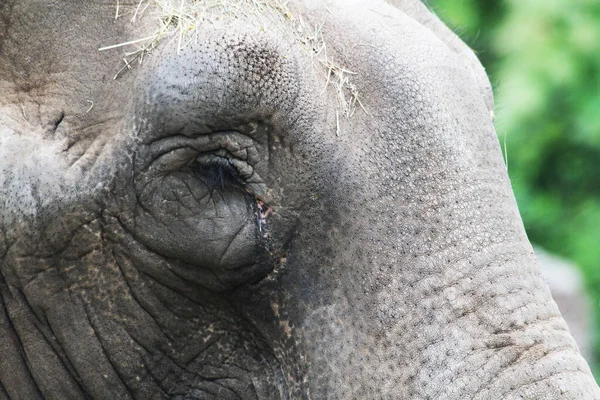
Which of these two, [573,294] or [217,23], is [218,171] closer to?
[217,23]

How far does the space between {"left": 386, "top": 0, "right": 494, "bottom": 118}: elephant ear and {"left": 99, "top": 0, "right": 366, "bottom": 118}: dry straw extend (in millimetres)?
476

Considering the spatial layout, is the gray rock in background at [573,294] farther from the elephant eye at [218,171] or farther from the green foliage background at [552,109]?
the elephant eye at [218,171]

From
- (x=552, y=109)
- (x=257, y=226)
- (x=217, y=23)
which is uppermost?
(x=217, y=23)

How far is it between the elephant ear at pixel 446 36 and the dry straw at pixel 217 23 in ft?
1.56

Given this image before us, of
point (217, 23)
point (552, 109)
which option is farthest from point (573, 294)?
point (217, 23)

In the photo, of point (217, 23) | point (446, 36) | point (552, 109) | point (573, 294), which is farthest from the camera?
point (552, 109)

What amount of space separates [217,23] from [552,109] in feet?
24.1

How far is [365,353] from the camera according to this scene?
110 inches

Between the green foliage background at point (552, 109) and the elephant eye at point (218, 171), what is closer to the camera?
the elephant eye at point (218, 171)

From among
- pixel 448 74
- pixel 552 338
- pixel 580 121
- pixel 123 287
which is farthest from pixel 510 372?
pixel 580 121

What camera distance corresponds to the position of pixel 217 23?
2.81 m

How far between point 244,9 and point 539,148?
24.2 feet

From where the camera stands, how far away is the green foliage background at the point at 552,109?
9.05m

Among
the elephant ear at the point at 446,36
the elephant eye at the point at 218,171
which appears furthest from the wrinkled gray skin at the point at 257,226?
the elephant ear at the point at 446,36
